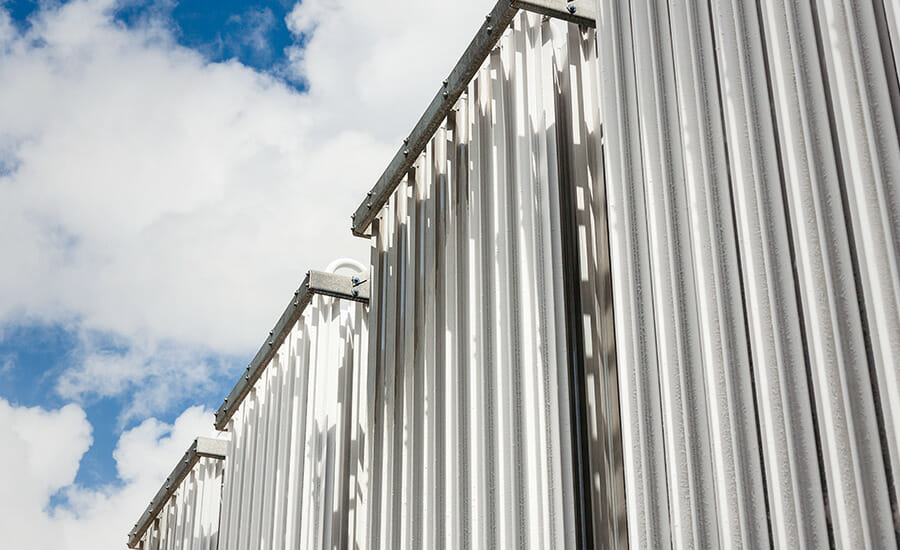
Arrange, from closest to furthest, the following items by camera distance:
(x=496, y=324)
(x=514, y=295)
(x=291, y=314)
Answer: (x=514, y=295), (x=496, y=324), (x=291, y=314)

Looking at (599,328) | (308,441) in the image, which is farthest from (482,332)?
(308,441)

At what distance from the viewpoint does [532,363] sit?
203 inches

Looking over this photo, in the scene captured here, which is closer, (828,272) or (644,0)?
(828,272)

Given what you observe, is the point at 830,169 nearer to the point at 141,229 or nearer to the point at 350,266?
the point at 350,266

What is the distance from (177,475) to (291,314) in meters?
4.33

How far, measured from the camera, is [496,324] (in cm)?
548

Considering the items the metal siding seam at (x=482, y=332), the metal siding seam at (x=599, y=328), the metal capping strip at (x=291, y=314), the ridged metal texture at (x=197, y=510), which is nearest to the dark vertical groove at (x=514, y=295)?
the metal siding seam at (x=482, y=332)

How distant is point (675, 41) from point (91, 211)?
15.9 meters

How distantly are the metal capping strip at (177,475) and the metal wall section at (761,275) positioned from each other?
742cm


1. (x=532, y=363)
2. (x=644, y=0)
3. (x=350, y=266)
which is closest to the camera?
(x=644, y=0)

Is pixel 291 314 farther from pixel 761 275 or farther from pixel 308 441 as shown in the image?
pixel 761 275

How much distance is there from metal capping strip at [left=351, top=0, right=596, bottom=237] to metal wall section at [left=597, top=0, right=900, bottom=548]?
1.14 metres

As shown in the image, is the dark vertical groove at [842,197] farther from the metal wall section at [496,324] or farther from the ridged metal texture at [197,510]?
the ridged metal texture at [197,510]

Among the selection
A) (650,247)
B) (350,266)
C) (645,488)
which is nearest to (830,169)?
(650,247)
